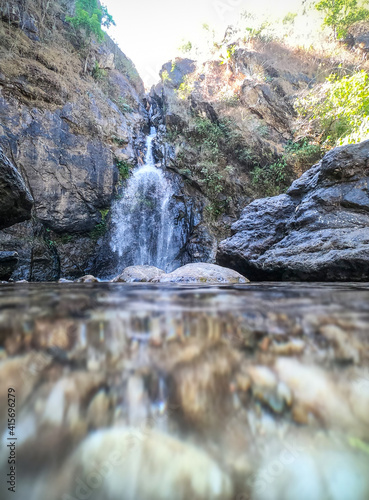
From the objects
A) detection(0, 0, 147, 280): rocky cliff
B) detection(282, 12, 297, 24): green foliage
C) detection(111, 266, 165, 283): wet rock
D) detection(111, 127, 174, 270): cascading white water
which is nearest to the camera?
detection(111, 266, 165, 283): wet rock

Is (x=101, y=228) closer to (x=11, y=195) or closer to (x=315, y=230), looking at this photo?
(x=11, y=195)

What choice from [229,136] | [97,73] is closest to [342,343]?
[229,136]

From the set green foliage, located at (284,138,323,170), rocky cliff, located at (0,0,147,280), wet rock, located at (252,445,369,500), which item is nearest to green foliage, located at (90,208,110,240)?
rocky cliff, located at (0,0,147,280)

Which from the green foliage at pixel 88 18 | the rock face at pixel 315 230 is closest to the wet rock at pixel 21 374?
the rock face at pixel 315 230

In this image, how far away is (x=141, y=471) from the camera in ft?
1.32

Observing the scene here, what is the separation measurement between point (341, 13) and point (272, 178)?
26.2 feet

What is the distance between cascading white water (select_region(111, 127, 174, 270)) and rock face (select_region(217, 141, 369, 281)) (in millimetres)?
3859

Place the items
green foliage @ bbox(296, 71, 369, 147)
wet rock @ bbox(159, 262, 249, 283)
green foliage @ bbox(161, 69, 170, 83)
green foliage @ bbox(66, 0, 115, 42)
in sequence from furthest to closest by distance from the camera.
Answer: green foliage @ bbox(161, 69, 170, 83)
green foliage @ bbox(66, 0, 115, 42)
green foliage @ bbox(296, 71, 369, 147)
wet rock @ bbox(159, 262, 249, 283)

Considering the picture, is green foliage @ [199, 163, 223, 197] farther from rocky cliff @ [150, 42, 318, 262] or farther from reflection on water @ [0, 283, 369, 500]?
reflection on water @ [0, 283, 369, 500]

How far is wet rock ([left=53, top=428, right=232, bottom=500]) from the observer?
384 millimetres

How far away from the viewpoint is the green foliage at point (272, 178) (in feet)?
31.8

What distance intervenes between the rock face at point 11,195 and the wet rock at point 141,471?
3.95 m

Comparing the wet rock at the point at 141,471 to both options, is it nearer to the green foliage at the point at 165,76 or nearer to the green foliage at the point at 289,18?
the green foliage at the point at 165,76

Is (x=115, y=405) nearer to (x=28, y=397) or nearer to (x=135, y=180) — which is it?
(x=28, y=397)
